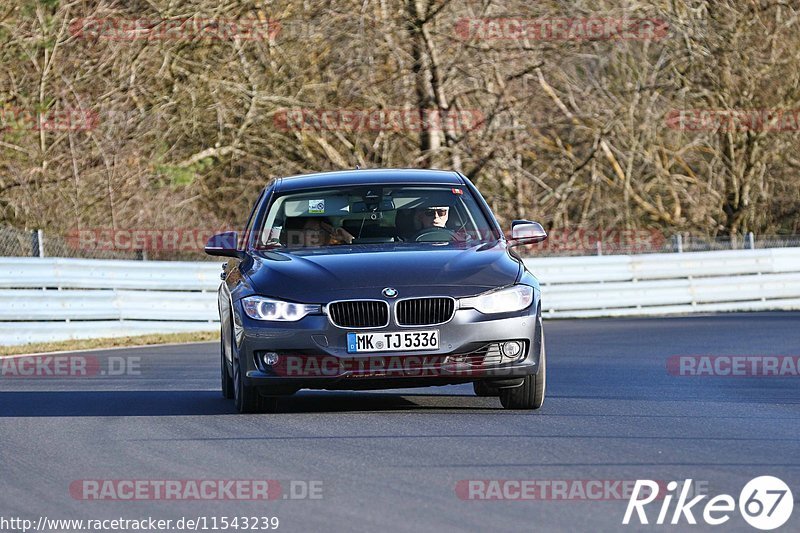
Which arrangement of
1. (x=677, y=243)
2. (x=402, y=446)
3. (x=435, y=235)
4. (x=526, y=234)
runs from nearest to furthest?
(x=402, y=446) → (x=526, y=234) → (x=435, y=235) → (x=677, y=243)

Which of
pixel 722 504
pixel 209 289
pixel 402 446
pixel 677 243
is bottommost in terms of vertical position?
pixel 677 243

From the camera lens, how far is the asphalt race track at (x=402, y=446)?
21.0 ft

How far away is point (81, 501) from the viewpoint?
22.4ft

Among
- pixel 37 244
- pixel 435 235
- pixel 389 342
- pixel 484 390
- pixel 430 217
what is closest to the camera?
pixel 389 342

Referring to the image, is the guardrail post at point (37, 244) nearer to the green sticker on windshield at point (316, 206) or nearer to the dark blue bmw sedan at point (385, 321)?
the green sticker on windshield at point (316, 206)

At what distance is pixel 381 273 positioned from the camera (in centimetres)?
946

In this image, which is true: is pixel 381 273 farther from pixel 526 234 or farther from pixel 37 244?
pixel 37 244

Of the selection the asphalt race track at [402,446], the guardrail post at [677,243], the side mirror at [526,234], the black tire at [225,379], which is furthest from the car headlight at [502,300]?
the guardrail post at [677,243]

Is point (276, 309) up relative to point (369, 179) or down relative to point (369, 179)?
down

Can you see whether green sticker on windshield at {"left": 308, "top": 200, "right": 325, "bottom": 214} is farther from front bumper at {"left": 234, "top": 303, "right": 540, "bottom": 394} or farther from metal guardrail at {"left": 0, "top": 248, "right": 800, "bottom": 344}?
metal guardrail at {"left": 0, "top": 248, "right": 800, "bottom": 344}

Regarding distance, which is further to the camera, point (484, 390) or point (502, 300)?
point (484, 390)

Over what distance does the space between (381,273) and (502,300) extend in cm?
75

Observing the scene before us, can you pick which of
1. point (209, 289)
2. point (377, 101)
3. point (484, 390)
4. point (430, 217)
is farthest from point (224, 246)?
point (377, 101)

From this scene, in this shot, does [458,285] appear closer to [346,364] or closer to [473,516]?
[346,364]
